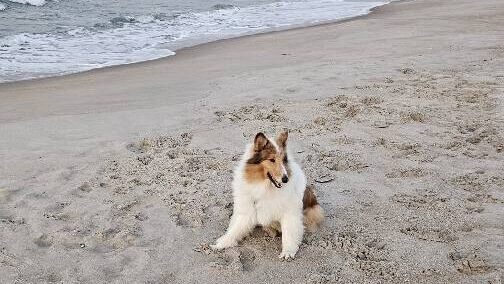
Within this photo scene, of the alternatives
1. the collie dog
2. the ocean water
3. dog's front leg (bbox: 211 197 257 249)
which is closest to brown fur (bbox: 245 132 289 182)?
the collie dog

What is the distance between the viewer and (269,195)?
366cm

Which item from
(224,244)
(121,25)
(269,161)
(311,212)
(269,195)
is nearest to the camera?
(269,161)

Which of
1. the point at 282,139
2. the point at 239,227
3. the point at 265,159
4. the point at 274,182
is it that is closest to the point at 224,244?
the point at 239,227

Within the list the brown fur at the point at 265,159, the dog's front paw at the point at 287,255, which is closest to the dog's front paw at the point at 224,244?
the dog's front paw at the point at 287,255

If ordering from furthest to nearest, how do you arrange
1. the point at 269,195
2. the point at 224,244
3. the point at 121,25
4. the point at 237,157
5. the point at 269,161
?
1. the point at 121,25
2. the point at 237,157
3. the point at 224,244
4. the point at 269,195
5. the point at 269,161

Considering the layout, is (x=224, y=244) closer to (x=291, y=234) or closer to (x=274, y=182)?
(x=291, y=234)

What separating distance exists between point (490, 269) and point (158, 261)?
2209 millimetres

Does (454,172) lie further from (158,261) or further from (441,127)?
(158,261)

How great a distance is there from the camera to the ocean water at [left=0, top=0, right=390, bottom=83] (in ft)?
33.8

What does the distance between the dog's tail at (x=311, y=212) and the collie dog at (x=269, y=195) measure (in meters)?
0.06

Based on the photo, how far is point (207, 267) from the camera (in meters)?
3.58

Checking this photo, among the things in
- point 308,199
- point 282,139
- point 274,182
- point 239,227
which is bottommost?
point 239,227

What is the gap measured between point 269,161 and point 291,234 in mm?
582

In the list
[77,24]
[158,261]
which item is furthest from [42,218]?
[77,24]
